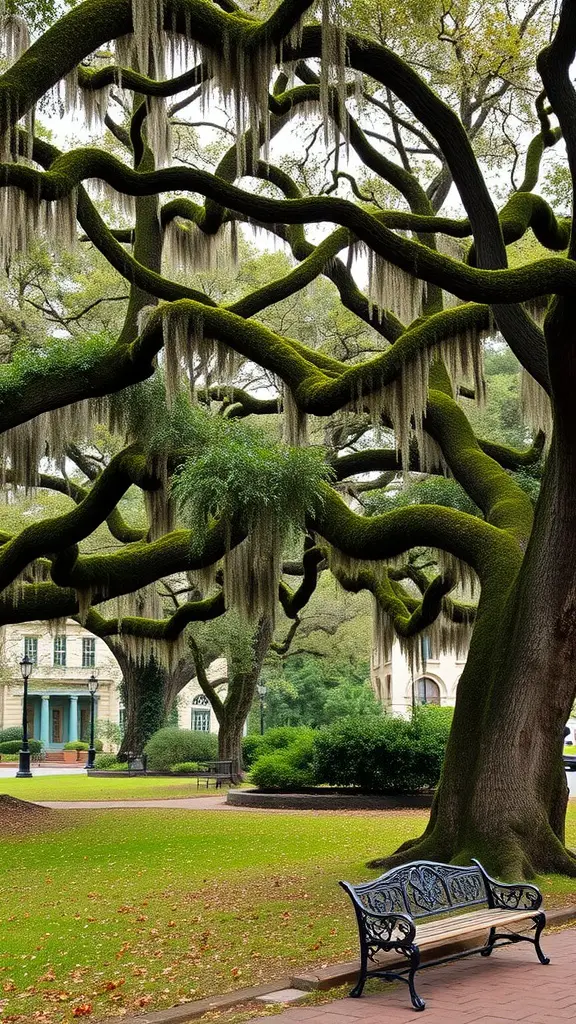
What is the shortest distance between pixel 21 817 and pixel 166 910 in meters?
9.76

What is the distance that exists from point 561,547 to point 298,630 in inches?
1063

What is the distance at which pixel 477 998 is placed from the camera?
20.0ft

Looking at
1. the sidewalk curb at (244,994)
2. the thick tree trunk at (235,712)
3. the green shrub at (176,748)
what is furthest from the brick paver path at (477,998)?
the green shrub at (176,748)

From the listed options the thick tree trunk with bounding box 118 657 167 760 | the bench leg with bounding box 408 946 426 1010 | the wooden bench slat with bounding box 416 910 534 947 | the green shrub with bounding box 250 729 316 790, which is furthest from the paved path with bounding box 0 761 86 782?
the bench leg with bounding box 408 946 426 1010

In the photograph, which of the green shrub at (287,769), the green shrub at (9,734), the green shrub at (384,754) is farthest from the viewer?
the green shrub at (9,734)

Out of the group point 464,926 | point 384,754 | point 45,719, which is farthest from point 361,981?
point 45,719

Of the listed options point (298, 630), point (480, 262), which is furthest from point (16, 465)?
point (298, 630)

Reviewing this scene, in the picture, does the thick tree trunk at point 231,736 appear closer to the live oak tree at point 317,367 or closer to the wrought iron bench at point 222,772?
the wrought iron bench at point 222,772

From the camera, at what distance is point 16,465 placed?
14.0 metres

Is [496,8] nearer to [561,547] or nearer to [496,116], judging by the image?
[496,116]

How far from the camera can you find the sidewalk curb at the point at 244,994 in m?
5.77

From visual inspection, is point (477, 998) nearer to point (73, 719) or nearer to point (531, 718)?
point (531, 718)

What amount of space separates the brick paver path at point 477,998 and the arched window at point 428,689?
192 feet

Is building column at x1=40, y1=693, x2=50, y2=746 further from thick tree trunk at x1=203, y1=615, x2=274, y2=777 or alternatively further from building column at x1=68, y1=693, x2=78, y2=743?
thick tree trunk at x1=203, y1=615, x2=274, y2=777
